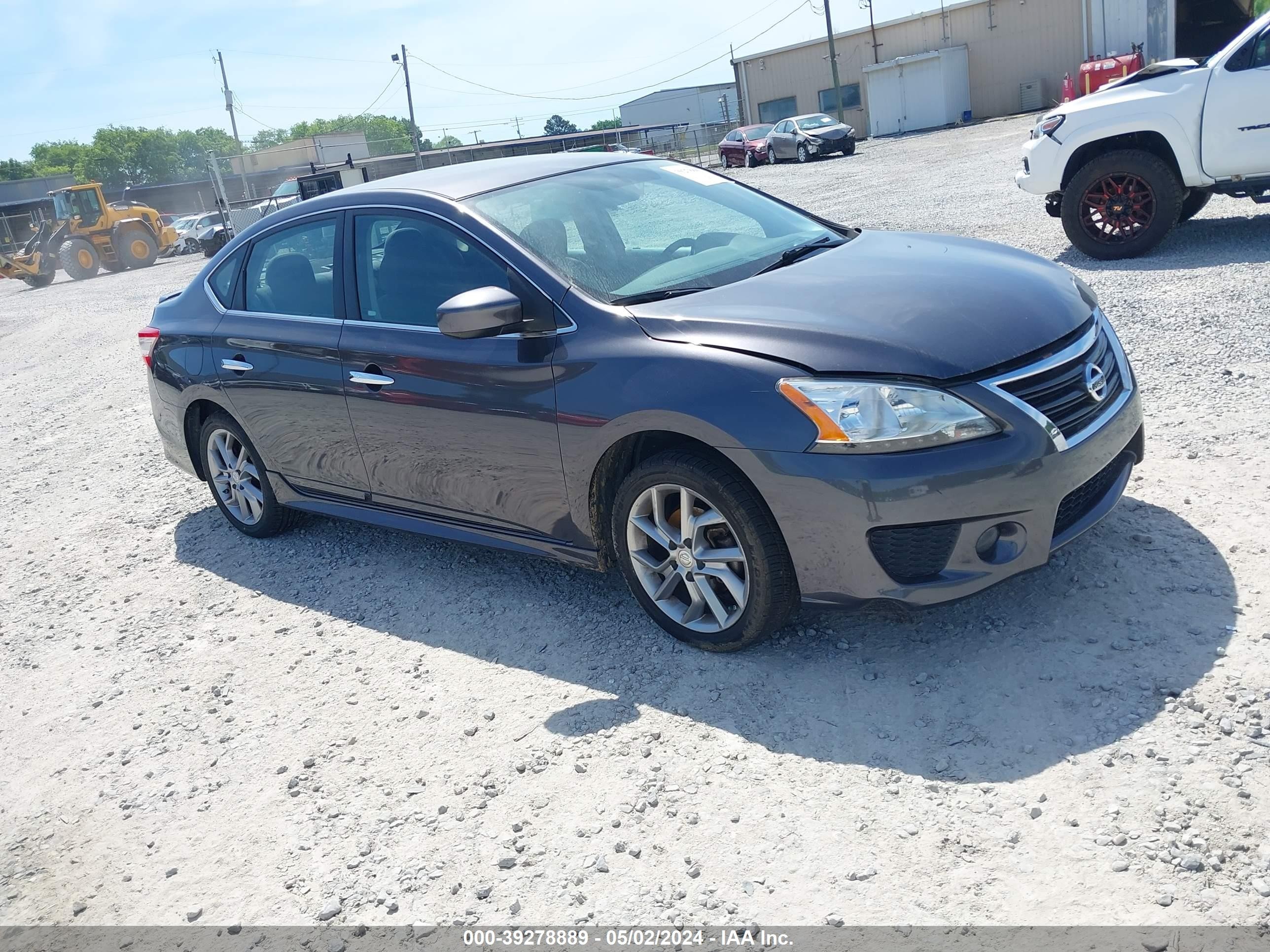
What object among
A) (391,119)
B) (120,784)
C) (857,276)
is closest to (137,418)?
(120,784)

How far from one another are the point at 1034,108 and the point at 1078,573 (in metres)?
39.5

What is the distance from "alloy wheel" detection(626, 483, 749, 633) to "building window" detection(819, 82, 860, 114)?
44.7 m

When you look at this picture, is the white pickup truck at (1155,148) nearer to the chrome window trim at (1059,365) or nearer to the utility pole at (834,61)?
the chrome window trim at (1059,365)

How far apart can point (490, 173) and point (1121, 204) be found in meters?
6.16

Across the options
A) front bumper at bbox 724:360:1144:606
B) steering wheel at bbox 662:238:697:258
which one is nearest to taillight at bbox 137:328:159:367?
steering wheel at bbox 662:238:697:258

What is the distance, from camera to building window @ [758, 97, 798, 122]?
157 ft

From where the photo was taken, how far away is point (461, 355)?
4.05m

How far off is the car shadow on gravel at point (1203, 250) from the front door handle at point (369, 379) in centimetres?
638

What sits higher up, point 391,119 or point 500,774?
point 391,119

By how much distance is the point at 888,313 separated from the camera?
11.1 ft

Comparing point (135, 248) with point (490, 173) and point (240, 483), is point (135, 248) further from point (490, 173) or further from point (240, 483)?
point (490, 173)

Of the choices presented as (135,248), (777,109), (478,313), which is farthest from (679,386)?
(777,109)

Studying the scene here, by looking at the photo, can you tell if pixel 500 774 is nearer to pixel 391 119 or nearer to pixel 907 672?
pixel 907 672

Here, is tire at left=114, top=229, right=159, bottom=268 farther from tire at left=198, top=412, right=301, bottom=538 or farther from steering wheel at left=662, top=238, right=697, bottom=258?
steering wheel at left=662, top=238, right=697, bottom=258
